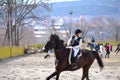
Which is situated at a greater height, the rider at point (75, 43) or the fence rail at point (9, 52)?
the rider at point (75, 43)

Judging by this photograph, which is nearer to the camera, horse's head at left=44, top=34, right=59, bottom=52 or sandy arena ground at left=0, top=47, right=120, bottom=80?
horse's head at left=44, top=34, right=59, bottom=52

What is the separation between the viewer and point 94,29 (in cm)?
13238

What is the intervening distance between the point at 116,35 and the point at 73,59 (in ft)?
389

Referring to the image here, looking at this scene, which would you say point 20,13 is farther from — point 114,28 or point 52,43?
point 114,28

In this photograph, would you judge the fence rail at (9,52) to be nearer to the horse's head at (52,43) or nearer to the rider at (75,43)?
the rider at (75,43)

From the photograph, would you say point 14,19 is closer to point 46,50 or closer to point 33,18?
point 33,18

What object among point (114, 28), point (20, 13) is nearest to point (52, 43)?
point (20, 13)

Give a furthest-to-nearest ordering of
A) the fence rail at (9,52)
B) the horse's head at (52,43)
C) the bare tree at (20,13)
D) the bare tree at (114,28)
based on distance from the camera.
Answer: the bare tree at (114,28), the bare tree at (20,13), the fence rail at (9,52), the horse's head at (52,43)

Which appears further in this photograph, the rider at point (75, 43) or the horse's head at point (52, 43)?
the rider at point (75, 43)

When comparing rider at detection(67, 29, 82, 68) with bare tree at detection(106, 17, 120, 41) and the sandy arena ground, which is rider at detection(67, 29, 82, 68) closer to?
the sandy arena ground

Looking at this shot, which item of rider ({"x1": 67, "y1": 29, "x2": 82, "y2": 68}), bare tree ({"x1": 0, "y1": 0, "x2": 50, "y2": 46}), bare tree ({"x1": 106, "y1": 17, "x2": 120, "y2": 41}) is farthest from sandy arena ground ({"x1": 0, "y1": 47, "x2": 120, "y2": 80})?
bare tree ({"x1": 106, "y1": 17, "x2": 120, "y2": 41})

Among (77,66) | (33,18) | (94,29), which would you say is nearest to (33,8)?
(33,18)

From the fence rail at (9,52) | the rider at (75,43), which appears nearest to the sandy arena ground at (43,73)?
the rider at (75,43)

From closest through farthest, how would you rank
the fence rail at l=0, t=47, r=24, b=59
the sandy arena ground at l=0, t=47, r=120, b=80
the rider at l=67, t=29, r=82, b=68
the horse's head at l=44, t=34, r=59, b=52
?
the horse's head at l=44, t=34, r=59, b=52, the rider at l=67, t=29, r=82, b=68, the sandy arena ground at l=0, t=47, r=120, b=80, the fence rail at l=0, t=47, r=24, b=59
